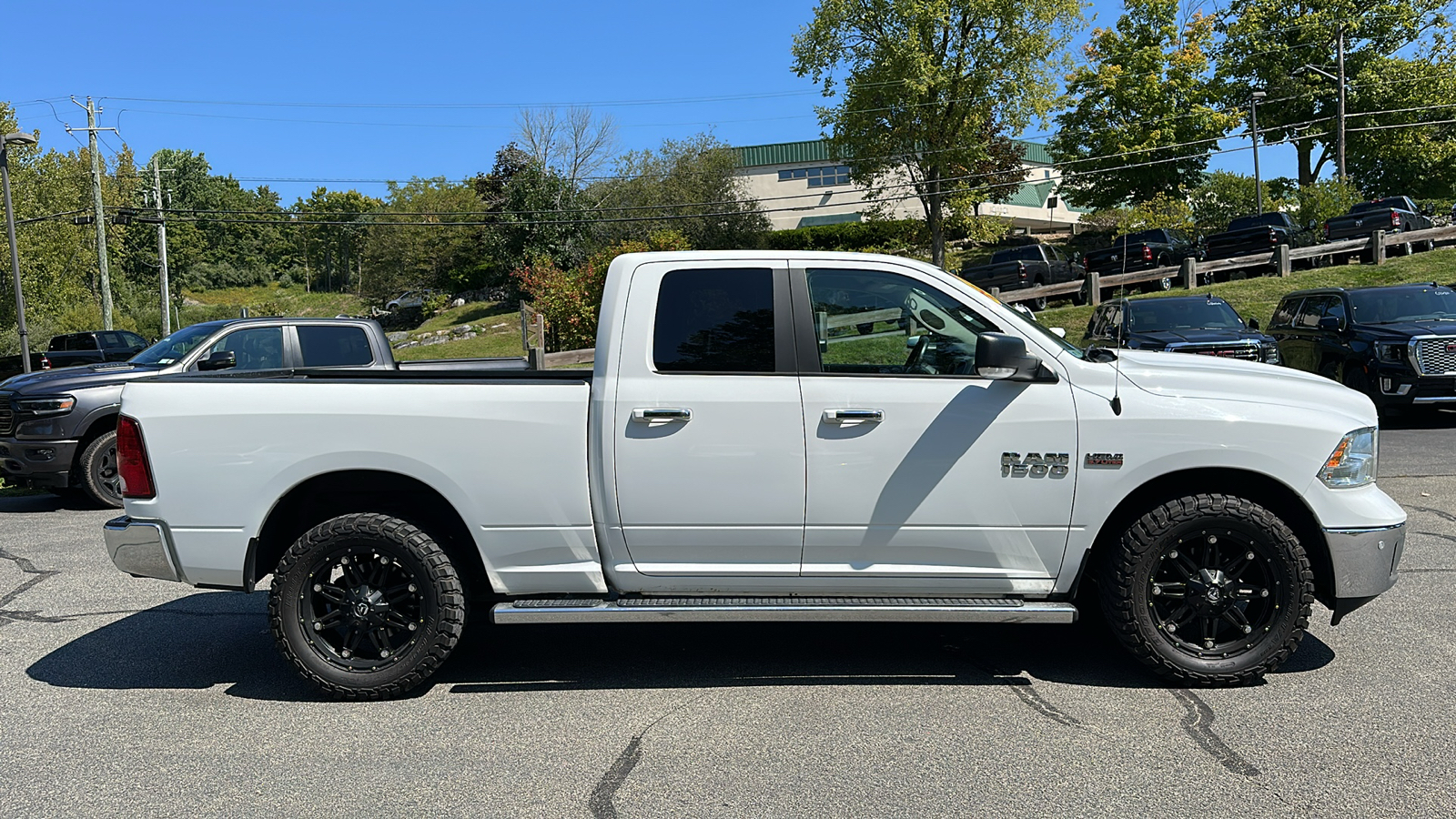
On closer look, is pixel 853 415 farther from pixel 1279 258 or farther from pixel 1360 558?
pixel 1279 258

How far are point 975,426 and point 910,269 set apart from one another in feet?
2.62

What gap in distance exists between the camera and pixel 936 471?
177 inches

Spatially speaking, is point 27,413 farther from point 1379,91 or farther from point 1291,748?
point 1379,91

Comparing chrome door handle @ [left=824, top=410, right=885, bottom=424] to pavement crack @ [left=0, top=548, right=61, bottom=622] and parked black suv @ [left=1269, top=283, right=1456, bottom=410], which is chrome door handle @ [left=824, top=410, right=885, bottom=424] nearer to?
pavement crack @ [left=0, top=548, right=61, bottom=622]

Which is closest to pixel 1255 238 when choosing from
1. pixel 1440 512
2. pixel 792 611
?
pixel 1440 512

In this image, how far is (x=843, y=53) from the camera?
4584 cm

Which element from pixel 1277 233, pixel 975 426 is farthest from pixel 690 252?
pixel 1277 233

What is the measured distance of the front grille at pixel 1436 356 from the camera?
1247 cm

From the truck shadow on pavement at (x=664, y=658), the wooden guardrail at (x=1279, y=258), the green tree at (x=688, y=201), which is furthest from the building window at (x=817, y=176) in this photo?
the truck shadow on pavement at (x=664, y=658)

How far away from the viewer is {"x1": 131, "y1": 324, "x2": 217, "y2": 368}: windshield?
10938mm

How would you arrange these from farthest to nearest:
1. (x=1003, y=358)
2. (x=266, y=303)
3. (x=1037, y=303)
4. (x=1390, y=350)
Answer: (x=266, y=303), (x=1037, y=303), (x=1390, y=350), (x=1003, y=358)

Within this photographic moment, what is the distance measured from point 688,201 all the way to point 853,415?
161 feet

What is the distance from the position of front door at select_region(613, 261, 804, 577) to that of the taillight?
2169mm

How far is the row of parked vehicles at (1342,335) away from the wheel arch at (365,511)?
8909 mm
